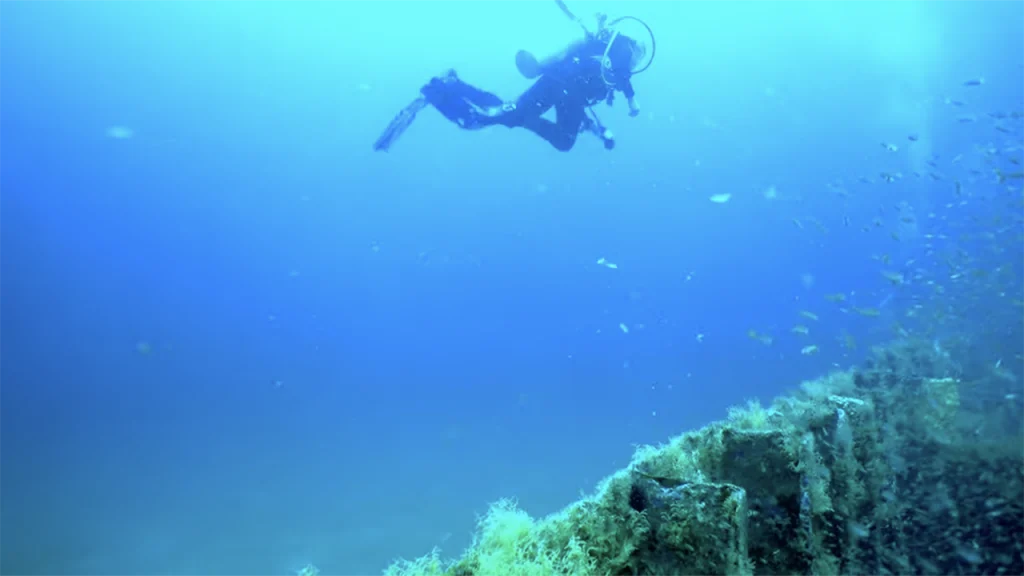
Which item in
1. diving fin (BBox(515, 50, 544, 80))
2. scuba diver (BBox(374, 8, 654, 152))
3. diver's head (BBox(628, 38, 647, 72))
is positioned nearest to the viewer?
diver's head (BBox(628, 38, 647, 72))

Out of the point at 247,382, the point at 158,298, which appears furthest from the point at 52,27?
the point at 247,382

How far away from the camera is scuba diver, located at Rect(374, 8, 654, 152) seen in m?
10.3

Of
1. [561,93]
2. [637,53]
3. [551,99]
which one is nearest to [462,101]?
[551,99]

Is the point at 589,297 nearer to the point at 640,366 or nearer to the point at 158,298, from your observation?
the point at 640,366

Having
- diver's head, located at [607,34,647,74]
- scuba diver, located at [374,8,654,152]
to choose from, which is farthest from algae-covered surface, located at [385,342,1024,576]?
diver's head, located at [607,34,647,74]

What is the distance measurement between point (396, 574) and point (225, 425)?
46.7m

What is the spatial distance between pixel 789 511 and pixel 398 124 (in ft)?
34.6

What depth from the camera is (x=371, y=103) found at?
3760 inches

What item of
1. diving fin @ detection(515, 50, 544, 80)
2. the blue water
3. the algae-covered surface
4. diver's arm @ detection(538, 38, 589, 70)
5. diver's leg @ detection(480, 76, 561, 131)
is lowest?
the algae-covered surface

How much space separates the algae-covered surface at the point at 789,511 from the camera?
2.82 m

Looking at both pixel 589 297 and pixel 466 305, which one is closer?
pixel 589 297

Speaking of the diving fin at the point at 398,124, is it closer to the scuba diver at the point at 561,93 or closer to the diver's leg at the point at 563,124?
the scuba diver at the point at 561,93

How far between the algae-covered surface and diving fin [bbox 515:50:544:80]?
797 cm

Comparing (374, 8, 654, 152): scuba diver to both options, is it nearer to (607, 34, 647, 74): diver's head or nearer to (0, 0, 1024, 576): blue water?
(607, 34, 647, 74): diver's head
